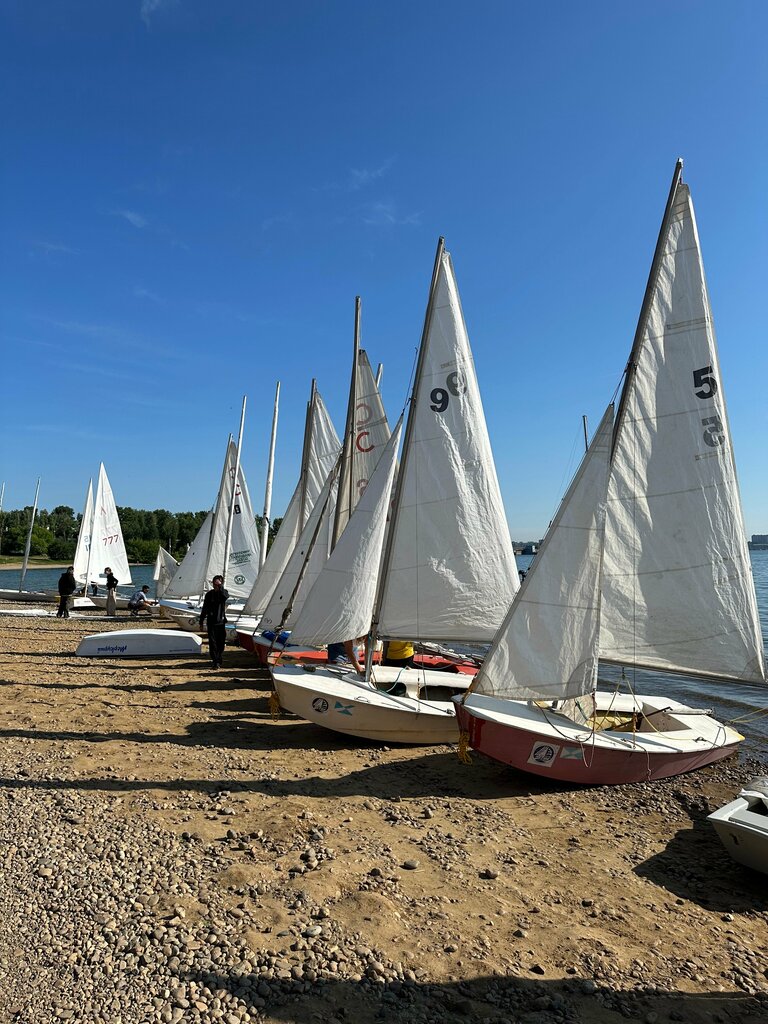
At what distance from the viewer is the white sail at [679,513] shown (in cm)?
816

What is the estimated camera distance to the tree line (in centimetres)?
10544

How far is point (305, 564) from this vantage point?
45.8 ft

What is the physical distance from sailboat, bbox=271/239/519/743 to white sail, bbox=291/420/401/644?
0.02 m

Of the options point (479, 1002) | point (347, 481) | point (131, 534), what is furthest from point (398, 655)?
point (131, 534)

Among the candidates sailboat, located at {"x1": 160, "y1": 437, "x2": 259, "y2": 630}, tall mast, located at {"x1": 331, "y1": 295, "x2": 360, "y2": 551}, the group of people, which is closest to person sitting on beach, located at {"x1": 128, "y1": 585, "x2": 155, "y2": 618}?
the group of people

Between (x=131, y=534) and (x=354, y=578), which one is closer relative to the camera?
(x=354, y=578)

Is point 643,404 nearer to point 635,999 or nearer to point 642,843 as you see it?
point 642,843

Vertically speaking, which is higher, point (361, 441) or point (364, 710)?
point (361, 441)

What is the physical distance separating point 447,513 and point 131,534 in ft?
392

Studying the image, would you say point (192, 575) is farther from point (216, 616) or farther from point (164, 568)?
point (216, 616)

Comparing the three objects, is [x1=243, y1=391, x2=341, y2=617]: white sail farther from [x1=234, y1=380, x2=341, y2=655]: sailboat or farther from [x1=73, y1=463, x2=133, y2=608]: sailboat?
[x1=73, y1=463, x2=133, y2=608]: sailboat

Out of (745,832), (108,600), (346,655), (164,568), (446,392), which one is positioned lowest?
(745,832)

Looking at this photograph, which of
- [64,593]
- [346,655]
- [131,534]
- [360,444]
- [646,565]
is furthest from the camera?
[131,534]

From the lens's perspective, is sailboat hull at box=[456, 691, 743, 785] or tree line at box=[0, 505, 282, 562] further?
tree line at box=[0, 505, 282, 562]
